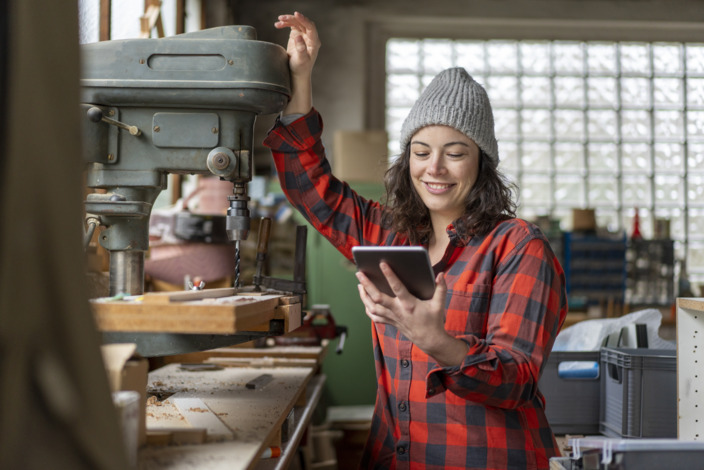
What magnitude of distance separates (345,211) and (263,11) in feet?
12.7

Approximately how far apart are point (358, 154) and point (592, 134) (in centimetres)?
214

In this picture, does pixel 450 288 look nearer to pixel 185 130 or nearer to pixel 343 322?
pixel 185 130

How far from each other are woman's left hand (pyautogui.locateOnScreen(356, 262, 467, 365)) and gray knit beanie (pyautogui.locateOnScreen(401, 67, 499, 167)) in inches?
19.5

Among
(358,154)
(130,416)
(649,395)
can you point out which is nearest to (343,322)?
(358,154)

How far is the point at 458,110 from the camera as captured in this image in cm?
154

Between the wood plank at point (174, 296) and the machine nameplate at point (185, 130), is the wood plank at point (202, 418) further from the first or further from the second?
the machine nameplate at point (185, 130)

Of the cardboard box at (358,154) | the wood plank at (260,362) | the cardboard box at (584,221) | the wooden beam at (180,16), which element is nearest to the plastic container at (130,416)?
the wood plank at (260,362)

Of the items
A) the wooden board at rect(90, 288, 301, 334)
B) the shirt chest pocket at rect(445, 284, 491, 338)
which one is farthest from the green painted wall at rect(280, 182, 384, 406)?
the wooden board at rect(90, 288, 301, 334)

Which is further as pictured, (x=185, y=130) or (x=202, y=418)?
(x=185, y=130)

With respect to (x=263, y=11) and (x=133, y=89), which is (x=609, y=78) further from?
(x=133, y=89)

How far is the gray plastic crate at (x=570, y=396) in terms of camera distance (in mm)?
2137

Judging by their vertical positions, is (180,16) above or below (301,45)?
above

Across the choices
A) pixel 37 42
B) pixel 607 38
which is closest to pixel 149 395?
pixel 37 42

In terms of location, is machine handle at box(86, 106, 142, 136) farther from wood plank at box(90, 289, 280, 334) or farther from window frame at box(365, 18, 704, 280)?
window frame at box(365, 18, 704, 280)
